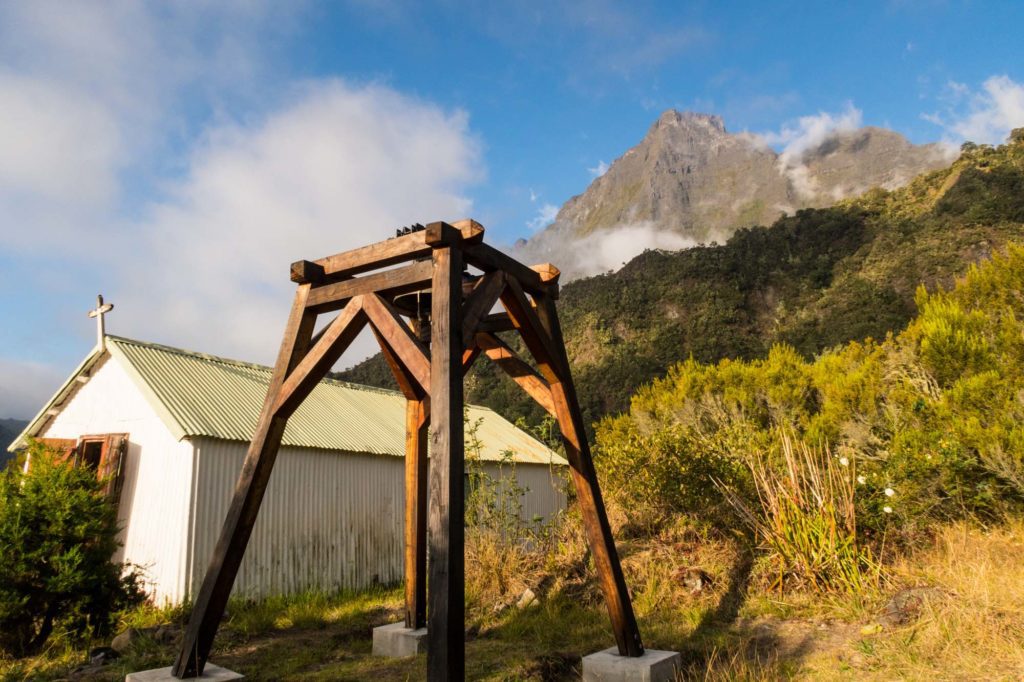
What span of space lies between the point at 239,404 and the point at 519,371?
760cm

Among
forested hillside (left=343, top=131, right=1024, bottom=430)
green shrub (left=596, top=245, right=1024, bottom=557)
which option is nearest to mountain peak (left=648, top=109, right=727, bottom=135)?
forested hillside (left=343, top=131, right=1024, bottom=430)

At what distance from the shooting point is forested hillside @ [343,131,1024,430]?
28672mm

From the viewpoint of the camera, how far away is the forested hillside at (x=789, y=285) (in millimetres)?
28672

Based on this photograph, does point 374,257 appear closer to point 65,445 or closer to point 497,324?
point 497,324

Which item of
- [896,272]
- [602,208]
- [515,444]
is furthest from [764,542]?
[602,208]

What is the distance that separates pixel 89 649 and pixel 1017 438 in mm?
11038

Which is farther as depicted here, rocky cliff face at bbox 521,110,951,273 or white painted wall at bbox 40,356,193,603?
rocky cliff face at bbox 521,110,951,273

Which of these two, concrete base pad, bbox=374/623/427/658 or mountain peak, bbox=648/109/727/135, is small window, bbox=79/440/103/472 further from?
mountain peak, bbox=648/109/727/135

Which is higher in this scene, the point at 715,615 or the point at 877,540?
the point at 877,540

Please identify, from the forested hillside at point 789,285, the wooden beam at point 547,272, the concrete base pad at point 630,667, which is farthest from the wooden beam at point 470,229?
the forested hillside at point 789,285

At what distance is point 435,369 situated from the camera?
145 inches

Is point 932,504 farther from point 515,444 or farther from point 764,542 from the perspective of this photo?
point 515,444

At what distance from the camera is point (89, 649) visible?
7.06 metres

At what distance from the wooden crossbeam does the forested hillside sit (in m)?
22.2
